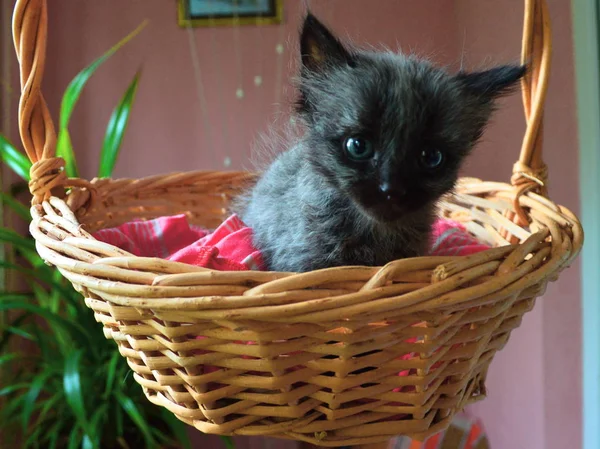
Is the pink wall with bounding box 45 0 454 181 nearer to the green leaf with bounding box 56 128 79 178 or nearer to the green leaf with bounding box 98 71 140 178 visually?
the green leaf with bounding box 98 71 140 178

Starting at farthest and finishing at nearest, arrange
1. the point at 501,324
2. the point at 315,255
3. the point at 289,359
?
the point at 315,255
the point at 501,324
the point at 289,359

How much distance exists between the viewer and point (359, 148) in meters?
0.70

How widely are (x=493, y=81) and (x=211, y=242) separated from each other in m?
0.52

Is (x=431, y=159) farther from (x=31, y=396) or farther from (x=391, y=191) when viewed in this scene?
(x=31, y=396)

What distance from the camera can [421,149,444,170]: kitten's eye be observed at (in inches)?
27.8

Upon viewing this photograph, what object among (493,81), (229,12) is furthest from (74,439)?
(229,12)

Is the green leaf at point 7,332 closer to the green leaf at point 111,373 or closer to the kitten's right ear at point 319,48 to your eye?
the green leaf at point 111,373

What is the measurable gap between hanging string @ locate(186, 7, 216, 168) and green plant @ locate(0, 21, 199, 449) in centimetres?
34

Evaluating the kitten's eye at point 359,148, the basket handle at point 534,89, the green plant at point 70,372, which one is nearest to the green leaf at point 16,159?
the green plant at point 70,372

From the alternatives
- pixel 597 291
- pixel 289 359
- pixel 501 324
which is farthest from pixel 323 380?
pixel 597 291

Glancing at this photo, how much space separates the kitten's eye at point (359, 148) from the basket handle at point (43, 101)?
12.5 inches

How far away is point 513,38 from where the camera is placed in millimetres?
1454

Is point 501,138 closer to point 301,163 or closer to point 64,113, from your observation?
point 301,163

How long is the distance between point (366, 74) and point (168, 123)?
1304mm
